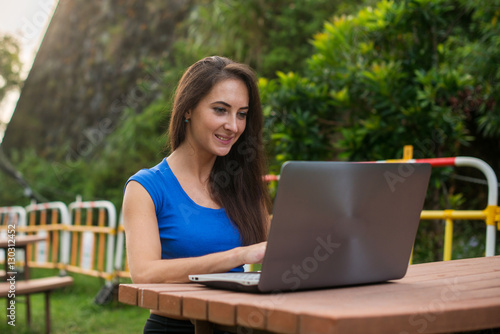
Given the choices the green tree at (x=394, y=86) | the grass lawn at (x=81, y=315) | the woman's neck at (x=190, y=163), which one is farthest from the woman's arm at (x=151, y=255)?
the grass lawn at (x=81, y=315)

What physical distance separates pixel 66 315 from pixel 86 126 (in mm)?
9502

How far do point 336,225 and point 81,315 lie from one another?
15.2ft

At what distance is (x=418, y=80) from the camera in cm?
362

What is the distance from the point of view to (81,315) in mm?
5254

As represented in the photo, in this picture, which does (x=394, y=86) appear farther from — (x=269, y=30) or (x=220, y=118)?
(x=269, y=30)

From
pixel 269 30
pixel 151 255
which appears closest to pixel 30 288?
pixel 151 255

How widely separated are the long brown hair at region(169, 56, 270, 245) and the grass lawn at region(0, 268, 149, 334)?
2.95 metres

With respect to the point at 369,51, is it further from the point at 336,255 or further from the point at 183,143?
the point at 336,255

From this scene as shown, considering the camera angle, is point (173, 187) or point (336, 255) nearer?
point (336, 255)

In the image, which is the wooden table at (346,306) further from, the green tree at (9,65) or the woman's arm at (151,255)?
the green tree at (9,65)

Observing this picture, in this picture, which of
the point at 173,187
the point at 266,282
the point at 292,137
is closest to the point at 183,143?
the point at 173,187

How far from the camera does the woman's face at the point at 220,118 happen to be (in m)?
1.85

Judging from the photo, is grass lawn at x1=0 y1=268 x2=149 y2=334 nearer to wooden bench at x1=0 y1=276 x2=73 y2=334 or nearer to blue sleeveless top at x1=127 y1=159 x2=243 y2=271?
wooden bench at x1=0 y1=276 x2=73 y2=334

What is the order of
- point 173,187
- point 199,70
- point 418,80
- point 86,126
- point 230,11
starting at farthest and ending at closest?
point 86,126 < point 230,11 < point 418,80 < point 199,70 < point 173,187
